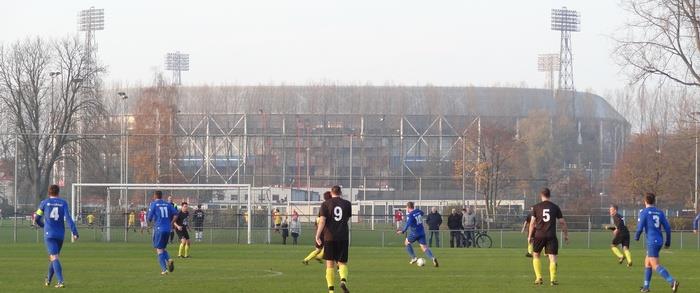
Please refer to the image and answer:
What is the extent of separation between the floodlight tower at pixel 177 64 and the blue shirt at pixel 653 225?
126899 mm

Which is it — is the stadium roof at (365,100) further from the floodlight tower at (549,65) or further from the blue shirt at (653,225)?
the blue shirt at (653,225)

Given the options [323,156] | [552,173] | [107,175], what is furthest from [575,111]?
[107,175]

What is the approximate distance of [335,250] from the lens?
18078 mm

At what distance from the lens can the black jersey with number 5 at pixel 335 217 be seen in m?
18.0

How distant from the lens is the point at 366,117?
123m

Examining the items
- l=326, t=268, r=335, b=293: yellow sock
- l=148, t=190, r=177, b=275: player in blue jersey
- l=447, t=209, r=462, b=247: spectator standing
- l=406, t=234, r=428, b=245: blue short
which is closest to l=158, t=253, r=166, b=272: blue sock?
l=148, t=190, r=177, b=275: player in blue jersey

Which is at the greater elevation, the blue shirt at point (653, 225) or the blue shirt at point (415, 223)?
the blue shirt at point (653, 225)

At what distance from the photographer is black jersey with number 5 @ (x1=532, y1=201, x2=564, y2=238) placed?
20.9 metres

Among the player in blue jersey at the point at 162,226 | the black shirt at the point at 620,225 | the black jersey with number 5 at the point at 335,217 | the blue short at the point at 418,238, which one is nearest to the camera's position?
the black jersey with number 5 at the point at 335,217

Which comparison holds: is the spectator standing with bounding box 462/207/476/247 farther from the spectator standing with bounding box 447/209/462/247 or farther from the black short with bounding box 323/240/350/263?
the black short with bounding box 323/240/350/263

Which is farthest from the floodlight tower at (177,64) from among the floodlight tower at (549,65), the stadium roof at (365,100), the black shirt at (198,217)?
the black shirt at (198,217)

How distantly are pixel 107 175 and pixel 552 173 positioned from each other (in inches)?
2158

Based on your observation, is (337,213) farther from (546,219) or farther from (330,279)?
(546,219)

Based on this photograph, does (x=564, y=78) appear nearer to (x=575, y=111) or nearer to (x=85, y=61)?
(x=575, y=111)
